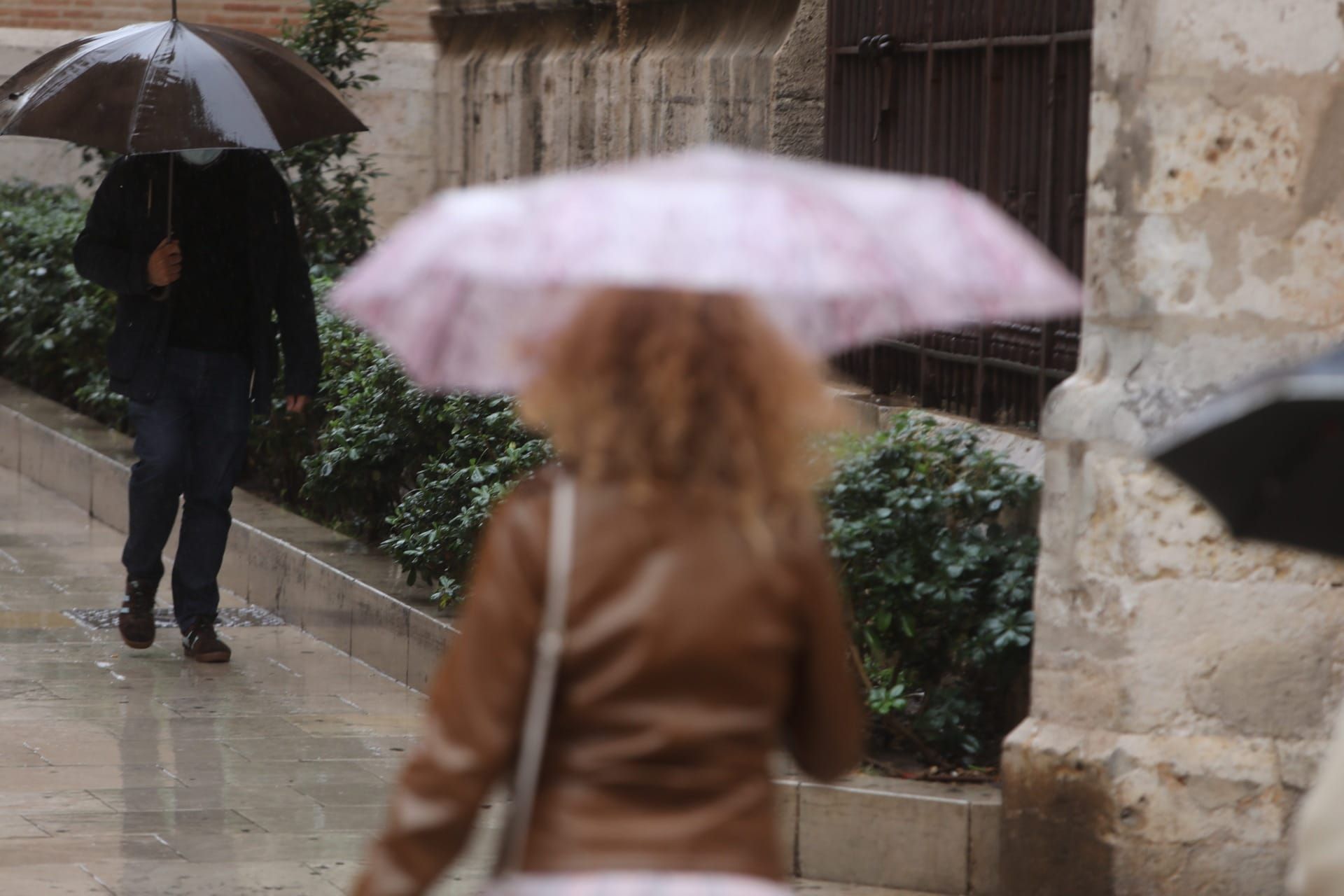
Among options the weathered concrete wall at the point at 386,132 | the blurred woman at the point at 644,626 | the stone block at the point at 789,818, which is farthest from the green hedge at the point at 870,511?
the weathered concrete wall at the point at 386,132

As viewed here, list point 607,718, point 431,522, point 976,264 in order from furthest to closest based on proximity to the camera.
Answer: point 431,522
point 976,264
point 607,718

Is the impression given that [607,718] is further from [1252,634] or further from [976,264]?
[1252,634]

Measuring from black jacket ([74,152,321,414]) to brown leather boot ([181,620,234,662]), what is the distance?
2.82 feet

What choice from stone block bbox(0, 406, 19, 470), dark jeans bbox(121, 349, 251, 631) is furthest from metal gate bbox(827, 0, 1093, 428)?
stone block bbox(0, 406, 19, 470)

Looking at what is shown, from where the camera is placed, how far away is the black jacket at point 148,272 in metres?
7.59

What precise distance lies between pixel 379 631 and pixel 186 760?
1496mm

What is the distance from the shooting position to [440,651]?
24.4ft

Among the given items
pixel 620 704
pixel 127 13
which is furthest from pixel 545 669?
pixel 127 13

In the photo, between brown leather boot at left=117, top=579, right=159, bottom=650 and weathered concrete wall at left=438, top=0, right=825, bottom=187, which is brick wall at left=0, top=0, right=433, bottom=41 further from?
brown leather boot at left=117, top=579, right=159, bottom=650

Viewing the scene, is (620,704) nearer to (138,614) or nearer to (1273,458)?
(1273,458)

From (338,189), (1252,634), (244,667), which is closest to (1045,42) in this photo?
(1252,634)

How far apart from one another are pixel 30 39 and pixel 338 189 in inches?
265

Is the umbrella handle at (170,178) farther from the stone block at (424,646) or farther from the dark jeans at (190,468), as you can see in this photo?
the stone block at (424,646)

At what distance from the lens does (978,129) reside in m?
7.62
